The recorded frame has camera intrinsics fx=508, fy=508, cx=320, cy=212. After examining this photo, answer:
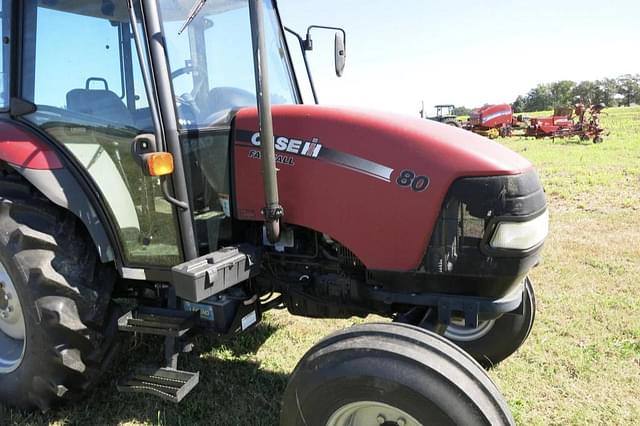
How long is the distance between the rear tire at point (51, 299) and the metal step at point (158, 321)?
5.4 inches

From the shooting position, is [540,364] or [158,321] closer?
[158,321]

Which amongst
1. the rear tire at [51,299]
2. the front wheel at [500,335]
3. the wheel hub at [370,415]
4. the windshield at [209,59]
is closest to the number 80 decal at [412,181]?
the wheel hub at [370,415]

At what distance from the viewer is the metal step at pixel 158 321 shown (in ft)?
7.97

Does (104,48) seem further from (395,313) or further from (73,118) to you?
(395,313)

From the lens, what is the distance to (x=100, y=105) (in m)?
2.41

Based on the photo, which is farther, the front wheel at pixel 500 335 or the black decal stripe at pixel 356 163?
the front wheel at pixel 500 335

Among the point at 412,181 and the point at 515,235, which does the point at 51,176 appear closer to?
the point at 412,181

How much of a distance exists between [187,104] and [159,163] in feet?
1.16

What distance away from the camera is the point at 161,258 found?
248 centimetres

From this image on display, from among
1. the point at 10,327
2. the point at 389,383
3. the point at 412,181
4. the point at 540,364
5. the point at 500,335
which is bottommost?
the point at 540,364

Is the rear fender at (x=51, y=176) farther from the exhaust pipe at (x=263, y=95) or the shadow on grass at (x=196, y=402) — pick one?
the exhaust pipe at (x=263, y=95)

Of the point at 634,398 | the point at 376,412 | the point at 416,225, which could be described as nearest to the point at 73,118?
the point at 416,225

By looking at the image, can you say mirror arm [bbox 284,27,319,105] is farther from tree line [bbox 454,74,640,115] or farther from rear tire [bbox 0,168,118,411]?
tree line [bbox 454,74,640,115]

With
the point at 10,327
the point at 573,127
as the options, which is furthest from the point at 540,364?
the point at 573,127
